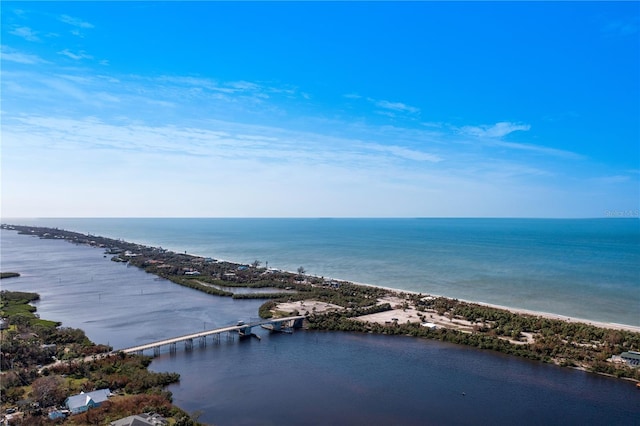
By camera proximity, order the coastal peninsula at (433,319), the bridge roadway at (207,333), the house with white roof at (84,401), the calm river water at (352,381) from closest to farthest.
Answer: the house with white roof at (84,401)
the calm river water at (352,381)
the bridge roadway at (207,333)
the coastal peninsula at (433,319)

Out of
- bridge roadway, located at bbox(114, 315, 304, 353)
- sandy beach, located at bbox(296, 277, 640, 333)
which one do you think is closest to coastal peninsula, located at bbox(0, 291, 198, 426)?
bridge roadway, located at bbox(114, 315, 304, 353)

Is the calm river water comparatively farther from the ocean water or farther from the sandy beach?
the ocean water

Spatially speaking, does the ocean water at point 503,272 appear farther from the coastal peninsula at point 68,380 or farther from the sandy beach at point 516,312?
the coastal peninsula at point 68,380

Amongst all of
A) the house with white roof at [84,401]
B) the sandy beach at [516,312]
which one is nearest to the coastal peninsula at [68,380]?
the house with white roof at [84,401]

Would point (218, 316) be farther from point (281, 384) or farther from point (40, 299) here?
point (40, 299)

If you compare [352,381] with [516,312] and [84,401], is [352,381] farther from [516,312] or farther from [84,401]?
[516,312]

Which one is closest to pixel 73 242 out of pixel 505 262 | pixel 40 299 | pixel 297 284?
pixel 40 299
